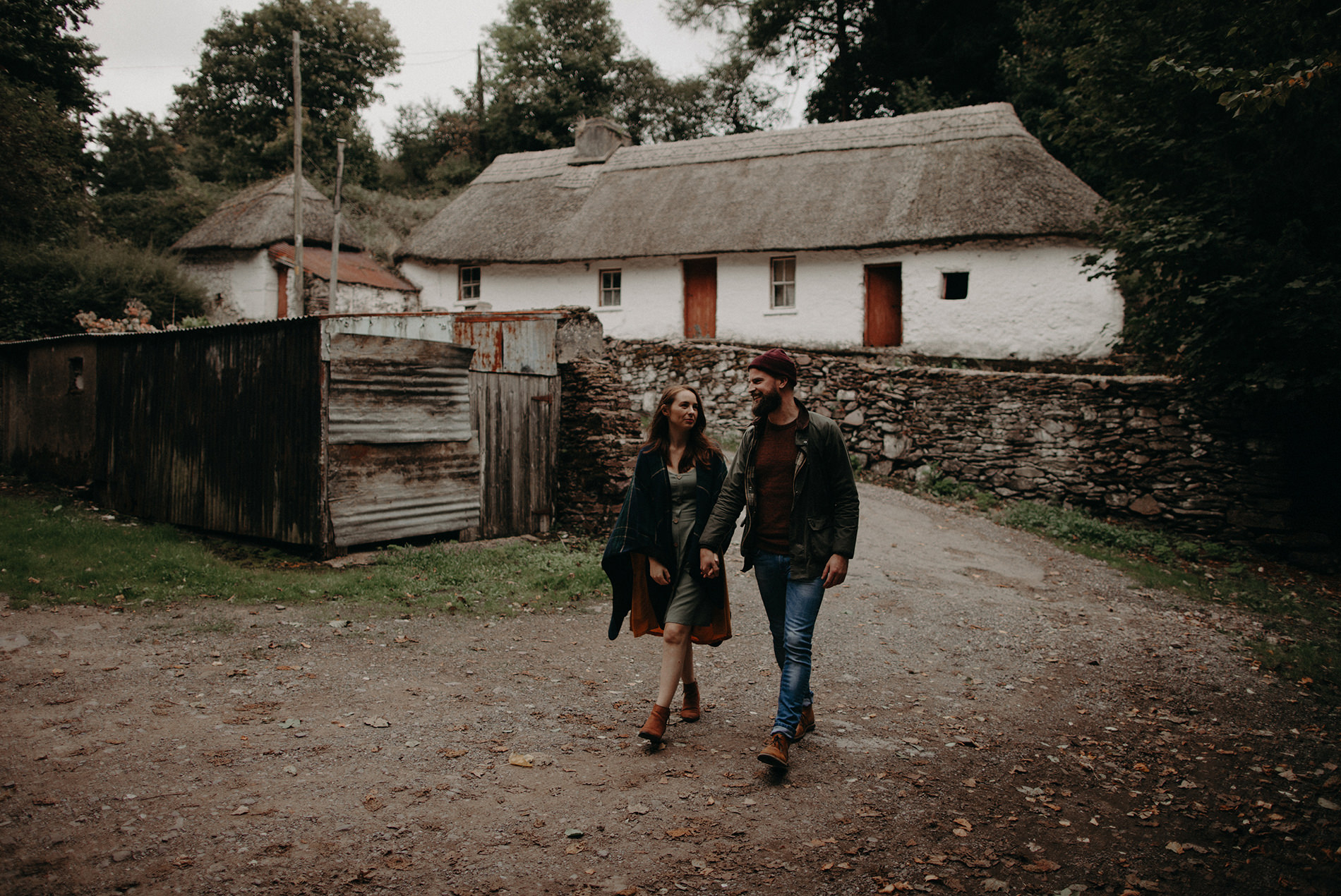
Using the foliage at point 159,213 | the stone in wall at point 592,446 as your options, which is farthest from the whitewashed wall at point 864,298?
the foliage at point 159,213

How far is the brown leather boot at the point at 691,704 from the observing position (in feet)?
15.1

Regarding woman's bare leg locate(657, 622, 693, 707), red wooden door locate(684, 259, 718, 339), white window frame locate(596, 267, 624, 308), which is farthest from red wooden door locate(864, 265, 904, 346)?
woman's bare leg locate(657, 622, 693, 707)

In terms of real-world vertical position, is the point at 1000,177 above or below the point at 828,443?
above

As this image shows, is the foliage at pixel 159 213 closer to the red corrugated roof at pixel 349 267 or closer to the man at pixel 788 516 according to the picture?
the red corrugated roof at pixel 349 267

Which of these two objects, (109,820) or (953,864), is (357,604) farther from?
(953,864)

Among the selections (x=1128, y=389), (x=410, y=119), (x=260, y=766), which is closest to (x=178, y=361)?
(x=260, y=766)

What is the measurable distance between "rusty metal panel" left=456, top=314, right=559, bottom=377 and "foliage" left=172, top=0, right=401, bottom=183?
25630 millimetres

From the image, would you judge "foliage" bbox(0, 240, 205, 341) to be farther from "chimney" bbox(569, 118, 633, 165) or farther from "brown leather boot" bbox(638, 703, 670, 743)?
"brown leather boot" bbox(638, 703, 670, 743)

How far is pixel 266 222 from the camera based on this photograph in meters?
23.0

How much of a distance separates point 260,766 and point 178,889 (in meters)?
1.06

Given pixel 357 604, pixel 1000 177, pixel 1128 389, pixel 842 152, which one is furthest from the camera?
pixel 842 152

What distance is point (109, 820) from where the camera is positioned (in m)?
3.31

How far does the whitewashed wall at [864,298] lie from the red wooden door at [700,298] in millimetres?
225

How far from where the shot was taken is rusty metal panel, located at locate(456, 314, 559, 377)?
9141mm
